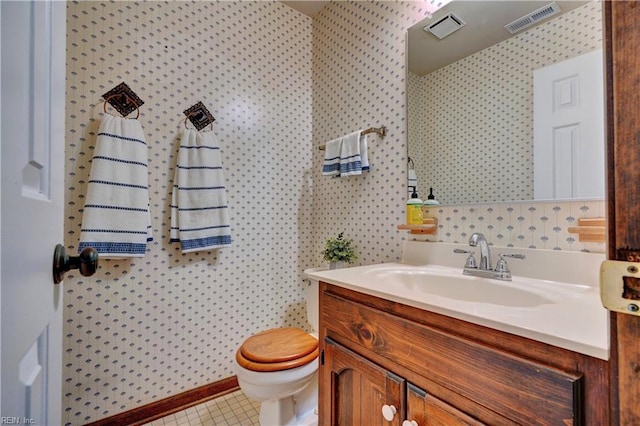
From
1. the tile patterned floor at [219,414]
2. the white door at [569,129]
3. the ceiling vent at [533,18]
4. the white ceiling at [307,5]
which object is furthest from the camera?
the white ceiling at [307,5]

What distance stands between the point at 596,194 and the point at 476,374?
0.72m

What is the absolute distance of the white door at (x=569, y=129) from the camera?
0.89 meters

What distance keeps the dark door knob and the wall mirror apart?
49.7 inches

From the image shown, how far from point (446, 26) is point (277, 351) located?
166cm

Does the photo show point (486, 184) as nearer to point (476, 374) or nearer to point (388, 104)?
point (388, 104)

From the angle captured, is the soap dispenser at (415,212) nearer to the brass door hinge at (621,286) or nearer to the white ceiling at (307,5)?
the brass door hinge at (621,286)

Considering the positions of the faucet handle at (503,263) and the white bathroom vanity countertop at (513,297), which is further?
the faucet handle at (503,263)

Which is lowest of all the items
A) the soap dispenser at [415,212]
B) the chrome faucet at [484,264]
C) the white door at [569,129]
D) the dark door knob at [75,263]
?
the chrome faucet at [484,264]

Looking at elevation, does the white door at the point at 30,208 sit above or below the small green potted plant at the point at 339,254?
above

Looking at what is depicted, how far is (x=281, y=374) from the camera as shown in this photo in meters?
1.19

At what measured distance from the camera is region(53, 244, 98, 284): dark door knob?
50cm

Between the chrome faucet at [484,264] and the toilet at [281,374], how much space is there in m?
0.78

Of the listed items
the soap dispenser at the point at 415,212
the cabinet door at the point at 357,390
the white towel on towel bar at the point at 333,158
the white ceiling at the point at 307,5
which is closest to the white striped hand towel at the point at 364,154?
the white towel on towel bar at the point at 333,158

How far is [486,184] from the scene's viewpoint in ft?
3.77
